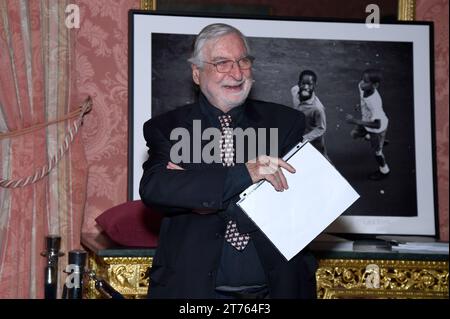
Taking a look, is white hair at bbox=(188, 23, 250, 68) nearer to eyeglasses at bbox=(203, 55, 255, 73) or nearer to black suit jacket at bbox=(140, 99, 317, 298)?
eyeglasses at bbox=(203, 55, 255, 73)

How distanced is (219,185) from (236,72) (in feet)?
1.23

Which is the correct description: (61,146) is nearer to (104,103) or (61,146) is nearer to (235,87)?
(104,103)

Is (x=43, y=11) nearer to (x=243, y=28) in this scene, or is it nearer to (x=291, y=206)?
(x=243, y=28)

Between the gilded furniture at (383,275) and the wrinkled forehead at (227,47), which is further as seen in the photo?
the gilded furniture at (383,275)

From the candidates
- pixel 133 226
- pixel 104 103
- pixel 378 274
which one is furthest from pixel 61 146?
pixel 378 274

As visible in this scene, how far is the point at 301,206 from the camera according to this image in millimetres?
2256

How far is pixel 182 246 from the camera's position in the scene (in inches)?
94.5

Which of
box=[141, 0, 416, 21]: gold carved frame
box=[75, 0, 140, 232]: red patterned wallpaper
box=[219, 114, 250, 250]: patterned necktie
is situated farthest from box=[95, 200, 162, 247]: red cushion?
box=[141, 0, 416, 21]: gold carved frame

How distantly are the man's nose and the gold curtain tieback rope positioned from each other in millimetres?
1543

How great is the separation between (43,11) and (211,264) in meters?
1.93

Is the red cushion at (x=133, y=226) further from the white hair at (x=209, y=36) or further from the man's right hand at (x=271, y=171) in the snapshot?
the man's right hand at (x=271, y=171)

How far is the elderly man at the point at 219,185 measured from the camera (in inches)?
90.1

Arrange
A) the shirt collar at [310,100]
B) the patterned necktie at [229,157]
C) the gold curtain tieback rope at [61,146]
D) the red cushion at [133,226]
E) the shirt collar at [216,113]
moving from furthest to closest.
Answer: the shirt collar at [310,100] < the gold curtain tieback rope at [61,146] < the red cushion at [133,226] < the shirt collar at [216,113] < the patterned necktie at [229,157]

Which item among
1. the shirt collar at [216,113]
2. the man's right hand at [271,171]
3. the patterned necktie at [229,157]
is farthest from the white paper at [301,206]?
the shirt collar at [216,113]
